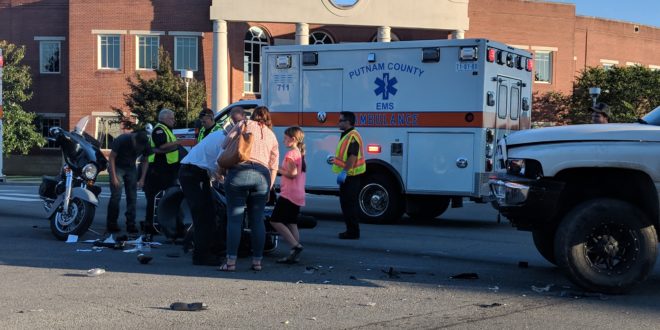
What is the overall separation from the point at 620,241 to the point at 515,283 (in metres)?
1.14

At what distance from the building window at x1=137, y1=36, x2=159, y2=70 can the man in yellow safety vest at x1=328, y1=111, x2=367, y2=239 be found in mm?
30076

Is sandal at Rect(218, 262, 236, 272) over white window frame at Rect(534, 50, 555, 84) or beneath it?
beneath

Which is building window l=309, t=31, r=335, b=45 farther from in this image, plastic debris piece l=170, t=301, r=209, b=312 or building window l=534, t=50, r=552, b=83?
plastic debris piece l=170, t=301, r=209, b=312

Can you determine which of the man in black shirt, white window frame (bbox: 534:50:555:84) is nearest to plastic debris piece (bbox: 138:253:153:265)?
the man in black shirt

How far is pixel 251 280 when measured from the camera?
741 centimetres

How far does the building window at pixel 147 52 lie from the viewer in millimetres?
38938

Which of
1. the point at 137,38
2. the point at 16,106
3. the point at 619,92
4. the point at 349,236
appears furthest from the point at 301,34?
the point at 349,236

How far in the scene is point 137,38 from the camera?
38.9 metres

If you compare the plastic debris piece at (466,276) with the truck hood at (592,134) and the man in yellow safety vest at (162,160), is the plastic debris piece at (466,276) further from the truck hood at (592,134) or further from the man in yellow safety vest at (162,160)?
the man in yellow safety vest at (162,160)

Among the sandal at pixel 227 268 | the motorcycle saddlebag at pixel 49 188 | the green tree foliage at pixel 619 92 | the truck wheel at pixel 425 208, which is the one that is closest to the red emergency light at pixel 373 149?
the truck wheel at pixel 425 208

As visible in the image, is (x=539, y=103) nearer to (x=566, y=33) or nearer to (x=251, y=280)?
(x=566, y=33)

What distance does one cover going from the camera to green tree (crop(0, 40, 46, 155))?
37.2m

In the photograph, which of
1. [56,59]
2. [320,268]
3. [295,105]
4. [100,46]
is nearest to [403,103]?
[295,105]

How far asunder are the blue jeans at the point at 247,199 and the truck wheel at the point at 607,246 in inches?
120
